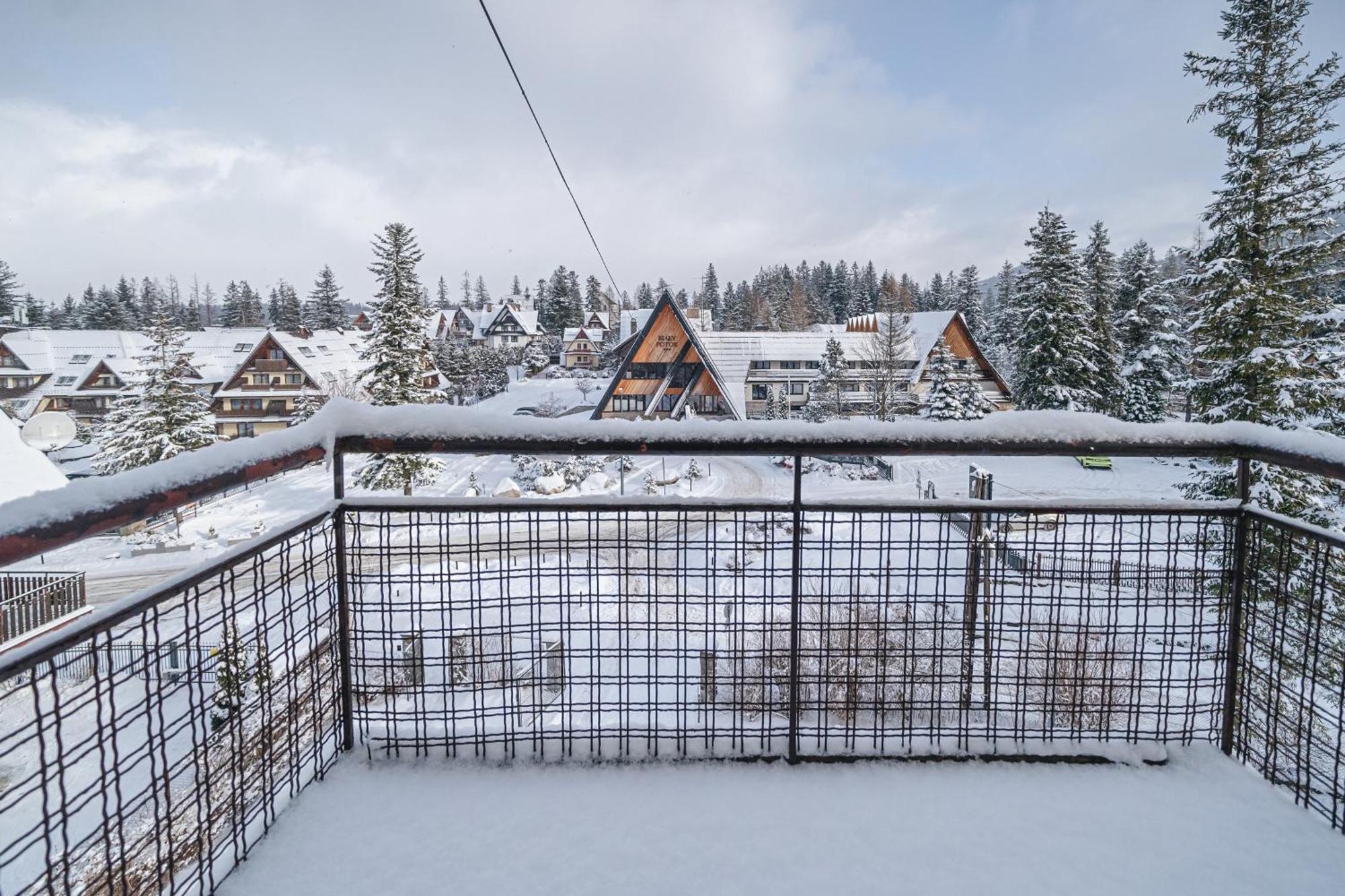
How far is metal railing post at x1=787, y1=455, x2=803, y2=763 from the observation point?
155 cm

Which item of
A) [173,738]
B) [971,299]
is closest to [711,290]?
[971,299]

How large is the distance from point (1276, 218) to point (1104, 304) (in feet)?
47.2

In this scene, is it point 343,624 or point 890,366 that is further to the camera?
point 890,366

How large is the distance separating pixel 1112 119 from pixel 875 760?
8.17 meters

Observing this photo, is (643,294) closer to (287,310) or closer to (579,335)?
(579,335)

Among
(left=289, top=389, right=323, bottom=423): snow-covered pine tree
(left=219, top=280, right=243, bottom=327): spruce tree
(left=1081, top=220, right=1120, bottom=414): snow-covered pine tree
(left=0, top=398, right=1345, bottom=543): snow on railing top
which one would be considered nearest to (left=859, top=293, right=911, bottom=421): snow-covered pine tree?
(left=1081, top=220, right=1120, bottom=414): snow-covered pine tree

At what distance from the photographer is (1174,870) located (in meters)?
1.27

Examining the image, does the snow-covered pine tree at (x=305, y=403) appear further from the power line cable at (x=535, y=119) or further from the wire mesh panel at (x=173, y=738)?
the wire mesh panel at (x=173, y=738)

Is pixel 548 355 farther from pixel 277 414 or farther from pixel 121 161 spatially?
pixel 121 161

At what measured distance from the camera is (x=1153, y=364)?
21.7m

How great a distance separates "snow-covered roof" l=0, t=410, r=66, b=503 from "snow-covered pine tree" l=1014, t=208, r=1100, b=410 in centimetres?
2096

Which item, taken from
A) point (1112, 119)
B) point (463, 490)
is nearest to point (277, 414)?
point (463, 490)

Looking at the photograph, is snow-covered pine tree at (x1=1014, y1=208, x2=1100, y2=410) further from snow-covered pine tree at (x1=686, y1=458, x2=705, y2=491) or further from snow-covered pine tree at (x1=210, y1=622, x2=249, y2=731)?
snow-covered pine tree at (x1=210, y1=622, x2=249, y2=731)

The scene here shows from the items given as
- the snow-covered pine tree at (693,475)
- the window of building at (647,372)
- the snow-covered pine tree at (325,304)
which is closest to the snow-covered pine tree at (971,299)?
the window of building at (647,372)
